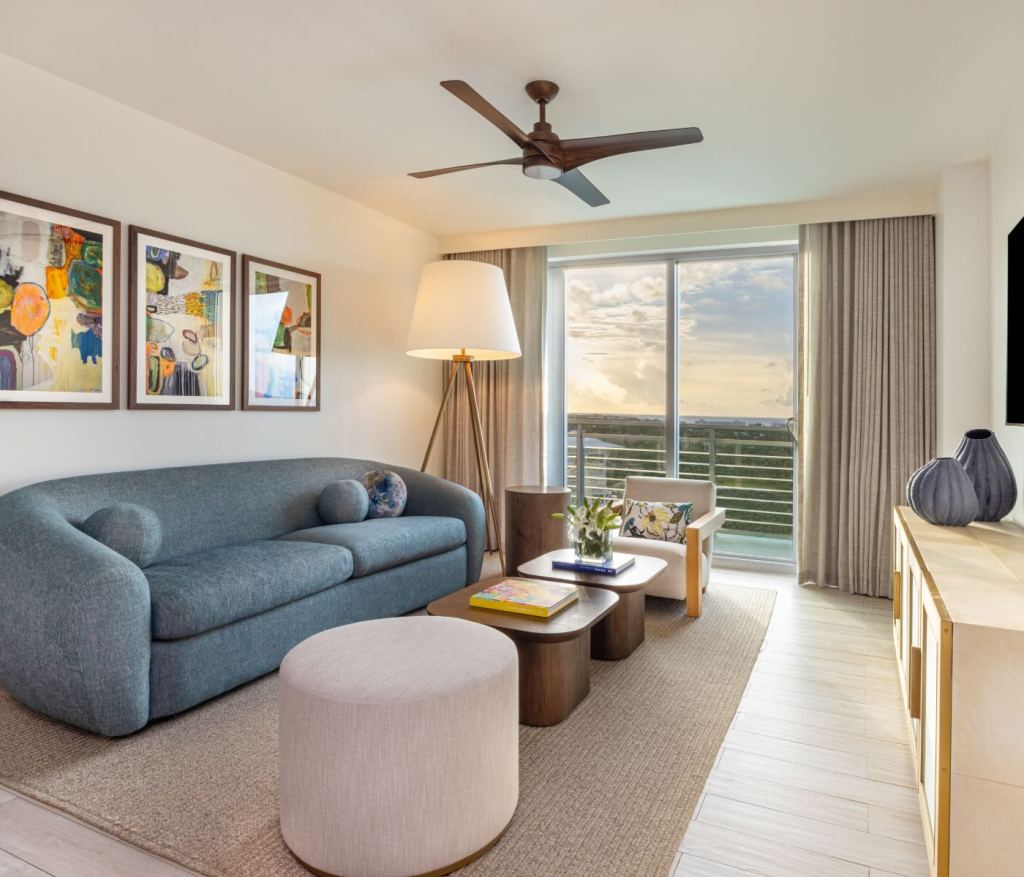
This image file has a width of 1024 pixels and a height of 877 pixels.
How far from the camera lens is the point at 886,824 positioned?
1841 millimetres

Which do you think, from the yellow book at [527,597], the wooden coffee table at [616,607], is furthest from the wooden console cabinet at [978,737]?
the wooden coffee table at [616,607]

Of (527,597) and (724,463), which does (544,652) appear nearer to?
(527,597)

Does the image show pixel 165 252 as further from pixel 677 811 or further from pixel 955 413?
pixel 955 413

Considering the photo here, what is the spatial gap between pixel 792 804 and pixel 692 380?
135 inches

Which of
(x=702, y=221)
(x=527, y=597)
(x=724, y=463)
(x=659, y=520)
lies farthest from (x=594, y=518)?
(x=702, y=221)

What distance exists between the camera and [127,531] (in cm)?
255

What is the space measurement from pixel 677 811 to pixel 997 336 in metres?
2.85

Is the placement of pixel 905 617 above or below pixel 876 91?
below

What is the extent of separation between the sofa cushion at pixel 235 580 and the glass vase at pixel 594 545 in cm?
109

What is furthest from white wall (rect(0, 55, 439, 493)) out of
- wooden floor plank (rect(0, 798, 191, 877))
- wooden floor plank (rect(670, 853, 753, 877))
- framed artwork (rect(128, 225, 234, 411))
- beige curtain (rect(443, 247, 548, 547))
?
wooden floor plank (rect(670, 853, 753, 877))

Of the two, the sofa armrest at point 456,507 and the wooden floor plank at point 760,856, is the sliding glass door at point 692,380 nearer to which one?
the sofa armrest at point 456,507

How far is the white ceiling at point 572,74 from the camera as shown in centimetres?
230

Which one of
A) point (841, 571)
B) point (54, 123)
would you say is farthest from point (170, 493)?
point (841, 571)

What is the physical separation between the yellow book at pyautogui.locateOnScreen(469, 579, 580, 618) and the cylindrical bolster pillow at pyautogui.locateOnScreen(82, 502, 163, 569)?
1.25 meters
